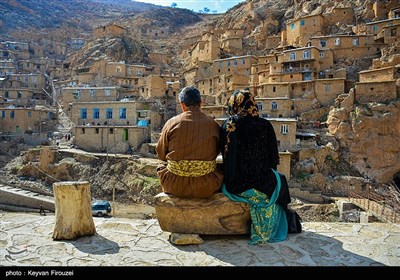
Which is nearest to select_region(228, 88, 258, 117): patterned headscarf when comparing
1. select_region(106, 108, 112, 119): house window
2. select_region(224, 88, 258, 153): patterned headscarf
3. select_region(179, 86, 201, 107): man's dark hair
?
select_region(224, 88, 258, 153): patterned headscarf

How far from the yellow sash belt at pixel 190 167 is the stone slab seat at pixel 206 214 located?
15.7 inches

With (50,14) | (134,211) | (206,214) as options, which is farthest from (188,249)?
(50,14)

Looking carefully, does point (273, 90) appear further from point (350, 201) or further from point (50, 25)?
point (50, 25)

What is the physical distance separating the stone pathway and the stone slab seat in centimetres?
17

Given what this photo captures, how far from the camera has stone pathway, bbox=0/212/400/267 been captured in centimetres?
389

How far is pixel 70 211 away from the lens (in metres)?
4.76

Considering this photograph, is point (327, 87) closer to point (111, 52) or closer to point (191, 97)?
point (191, 97)

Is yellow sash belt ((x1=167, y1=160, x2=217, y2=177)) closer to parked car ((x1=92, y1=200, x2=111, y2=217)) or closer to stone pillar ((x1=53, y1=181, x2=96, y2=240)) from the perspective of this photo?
stone pillar ((x1=53, y1=181, x2=96, y2=240))

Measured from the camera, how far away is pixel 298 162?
95.2 ft

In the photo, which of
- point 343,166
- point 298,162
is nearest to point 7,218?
point 298,162

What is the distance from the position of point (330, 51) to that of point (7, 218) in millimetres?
40575

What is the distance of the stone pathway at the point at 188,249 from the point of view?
3891 mm

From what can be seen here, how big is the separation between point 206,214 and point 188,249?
59 cm

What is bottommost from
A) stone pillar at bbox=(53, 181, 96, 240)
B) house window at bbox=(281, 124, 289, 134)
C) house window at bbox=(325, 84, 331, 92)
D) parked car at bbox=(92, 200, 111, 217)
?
parked car at bbox=(92, 200, 111, 217)
